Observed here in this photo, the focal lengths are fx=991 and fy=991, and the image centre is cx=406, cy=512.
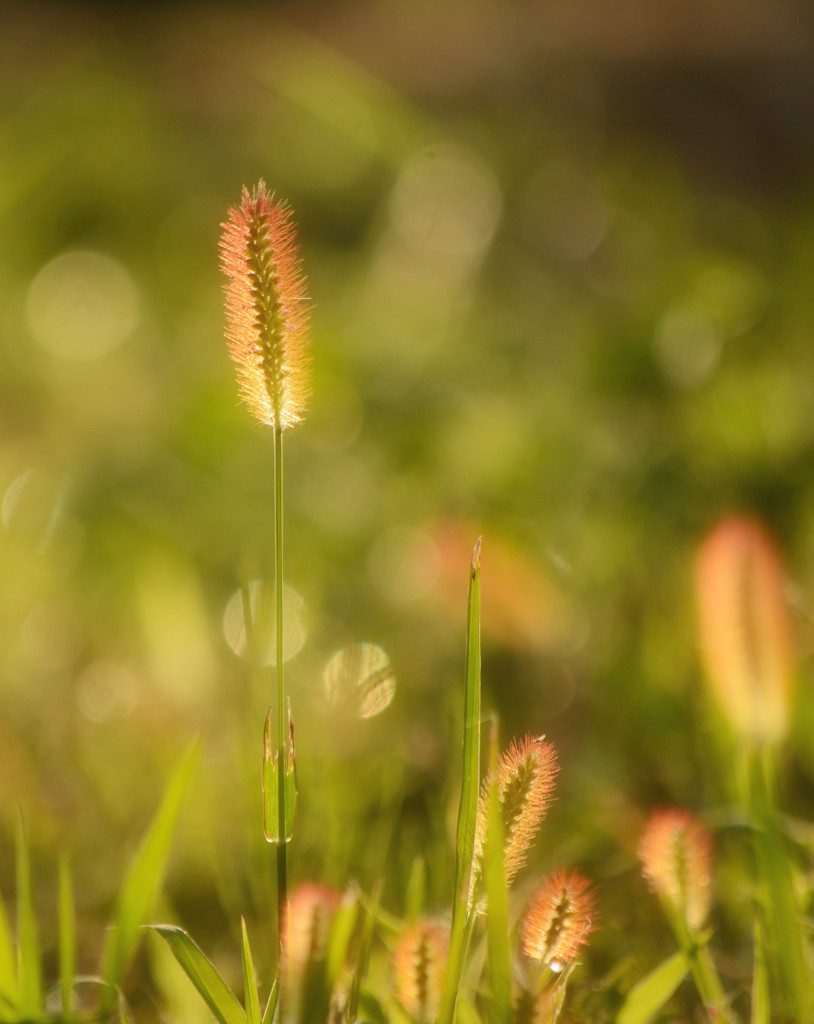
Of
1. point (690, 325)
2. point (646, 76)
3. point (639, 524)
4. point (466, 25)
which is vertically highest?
point (466, 25)

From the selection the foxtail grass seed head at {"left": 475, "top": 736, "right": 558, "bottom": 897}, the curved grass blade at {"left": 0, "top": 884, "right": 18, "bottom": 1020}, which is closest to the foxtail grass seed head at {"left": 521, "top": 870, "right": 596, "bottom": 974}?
the foxtail grass seed head at {"left": 475, "top": 736, "right": 558, "bottom": 897}

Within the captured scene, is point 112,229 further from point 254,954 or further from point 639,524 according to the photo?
point 254,954

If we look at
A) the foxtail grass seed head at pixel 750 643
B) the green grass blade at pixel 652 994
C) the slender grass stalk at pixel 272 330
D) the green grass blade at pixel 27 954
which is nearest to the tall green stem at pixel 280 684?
the slender grass stalk at pixel 272 330

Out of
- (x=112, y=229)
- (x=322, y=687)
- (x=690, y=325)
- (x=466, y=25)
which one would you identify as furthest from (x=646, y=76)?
(x=322, y=687)

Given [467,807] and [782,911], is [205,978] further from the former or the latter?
[782,911]

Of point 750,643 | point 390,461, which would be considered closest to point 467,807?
point 750,643
